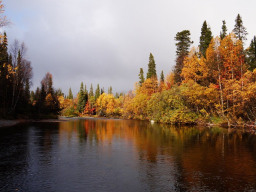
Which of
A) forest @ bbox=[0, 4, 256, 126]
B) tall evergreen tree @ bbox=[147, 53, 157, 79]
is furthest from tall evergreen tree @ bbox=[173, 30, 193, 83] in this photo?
tall evergreen tree @ bbox=[147, 53, 157, 79]

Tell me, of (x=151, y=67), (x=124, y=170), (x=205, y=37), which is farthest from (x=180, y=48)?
(x=124, y=170)

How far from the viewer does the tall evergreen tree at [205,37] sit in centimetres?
6031

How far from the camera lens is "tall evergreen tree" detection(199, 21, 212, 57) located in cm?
6031

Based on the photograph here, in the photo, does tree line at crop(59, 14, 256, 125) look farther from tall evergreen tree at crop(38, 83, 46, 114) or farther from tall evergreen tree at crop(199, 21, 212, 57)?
tall evergreen tree at crop(38, 83, 46, 114)

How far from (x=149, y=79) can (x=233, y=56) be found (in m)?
39.9

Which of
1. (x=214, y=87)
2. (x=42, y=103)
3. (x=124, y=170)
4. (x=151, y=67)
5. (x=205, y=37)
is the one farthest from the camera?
(x=151, y=67)

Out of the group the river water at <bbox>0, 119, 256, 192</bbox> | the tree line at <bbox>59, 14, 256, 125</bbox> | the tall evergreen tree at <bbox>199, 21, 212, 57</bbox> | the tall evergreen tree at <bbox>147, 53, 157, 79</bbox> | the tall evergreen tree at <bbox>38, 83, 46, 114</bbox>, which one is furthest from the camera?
the tall evergreen tree at <bbox>147, 53, 157, 79</bbox>

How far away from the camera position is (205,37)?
61.0 meters

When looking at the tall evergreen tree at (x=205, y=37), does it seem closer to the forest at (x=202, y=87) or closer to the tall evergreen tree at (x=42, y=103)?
the forest at (x=202, y=87)

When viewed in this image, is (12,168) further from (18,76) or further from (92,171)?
(18,76)

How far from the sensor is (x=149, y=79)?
80812 millimetres

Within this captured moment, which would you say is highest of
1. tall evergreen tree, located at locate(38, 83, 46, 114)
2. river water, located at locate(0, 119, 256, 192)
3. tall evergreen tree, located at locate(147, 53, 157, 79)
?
tall evergreen tree, located at locate(147, 53, 157, 79)

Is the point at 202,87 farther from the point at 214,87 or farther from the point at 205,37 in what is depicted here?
the point at 205,37

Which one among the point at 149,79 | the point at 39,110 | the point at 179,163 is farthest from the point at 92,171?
the point at 149,79
